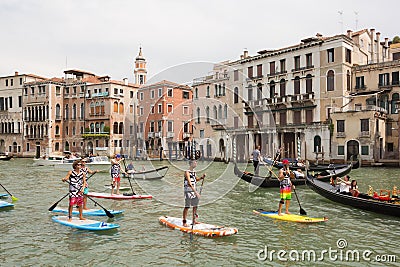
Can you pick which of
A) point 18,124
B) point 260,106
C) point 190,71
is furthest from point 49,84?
point 190,71

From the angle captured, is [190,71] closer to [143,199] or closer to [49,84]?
[143,199]

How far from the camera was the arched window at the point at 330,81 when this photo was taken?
2898cm

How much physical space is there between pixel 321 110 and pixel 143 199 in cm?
2143

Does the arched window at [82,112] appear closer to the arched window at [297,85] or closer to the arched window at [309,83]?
the arched window at [297,85]

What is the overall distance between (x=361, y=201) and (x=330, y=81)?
21.4 meters

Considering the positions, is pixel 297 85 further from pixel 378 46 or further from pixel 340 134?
pixel 378 46

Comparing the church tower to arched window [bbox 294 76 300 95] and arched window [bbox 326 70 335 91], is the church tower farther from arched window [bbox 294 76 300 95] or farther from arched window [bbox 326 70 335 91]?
arched window [bbox 326 70 335 91]

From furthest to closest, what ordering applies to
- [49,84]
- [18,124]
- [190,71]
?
1. [18,124]
2. [49,84]
3. [190,71]

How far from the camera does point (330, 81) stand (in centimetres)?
2912

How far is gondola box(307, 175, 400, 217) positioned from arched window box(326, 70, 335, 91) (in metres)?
19.1

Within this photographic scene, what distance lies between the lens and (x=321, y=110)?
29453 millimetres

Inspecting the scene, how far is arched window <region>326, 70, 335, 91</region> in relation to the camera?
29.0 metres

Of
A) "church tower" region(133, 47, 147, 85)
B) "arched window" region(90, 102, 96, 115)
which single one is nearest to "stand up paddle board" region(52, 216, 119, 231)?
"arched window" region(90, 102, 96, 115)

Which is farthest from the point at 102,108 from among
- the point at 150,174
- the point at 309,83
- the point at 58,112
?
the point at 150,174
